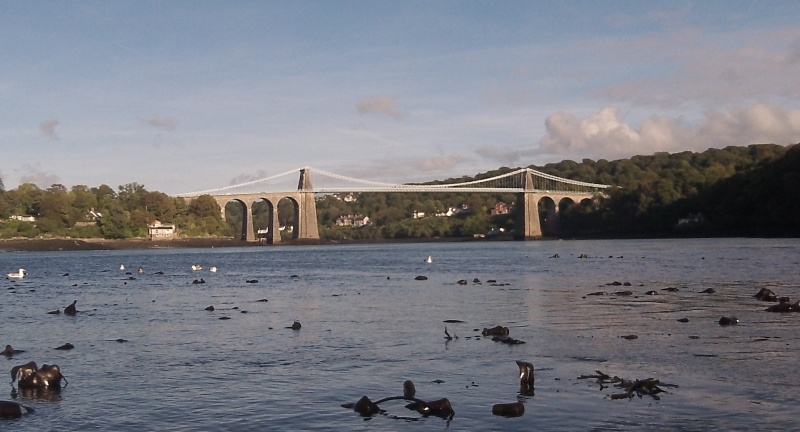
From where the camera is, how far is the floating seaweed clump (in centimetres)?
1098

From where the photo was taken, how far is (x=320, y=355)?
1509 centimetres

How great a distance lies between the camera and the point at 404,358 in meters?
14.5

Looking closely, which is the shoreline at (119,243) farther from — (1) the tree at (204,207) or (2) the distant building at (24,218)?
(2) the distant building at (24,218)

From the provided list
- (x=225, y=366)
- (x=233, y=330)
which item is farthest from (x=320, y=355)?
(x=233, y=330)

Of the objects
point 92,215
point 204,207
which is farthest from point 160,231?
point 92,215

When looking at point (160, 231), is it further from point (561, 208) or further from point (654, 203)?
point (654, 203)

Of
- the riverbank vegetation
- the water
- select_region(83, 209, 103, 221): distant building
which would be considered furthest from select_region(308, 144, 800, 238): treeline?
the water

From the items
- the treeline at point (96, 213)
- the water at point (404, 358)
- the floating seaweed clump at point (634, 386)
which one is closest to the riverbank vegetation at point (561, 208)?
the treeline at point (96, 213)

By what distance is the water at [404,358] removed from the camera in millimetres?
10234

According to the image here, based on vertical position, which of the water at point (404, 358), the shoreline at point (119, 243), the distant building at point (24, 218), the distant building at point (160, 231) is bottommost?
the water at point (404, 358)

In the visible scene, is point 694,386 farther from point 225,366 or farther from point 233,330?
point 233,330

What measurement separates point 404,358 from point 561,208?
118m

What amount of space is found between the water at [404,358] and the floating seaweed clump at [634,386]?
0.51 ft

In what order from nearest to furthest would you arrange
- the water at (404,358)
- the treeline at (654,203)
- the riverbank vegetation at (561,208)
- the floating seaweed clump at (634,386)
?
the water at (404,358)
the floating seaweed clump at (634,386)
the treeline at (654,203)
the riverbank vegetation at (561,208)
